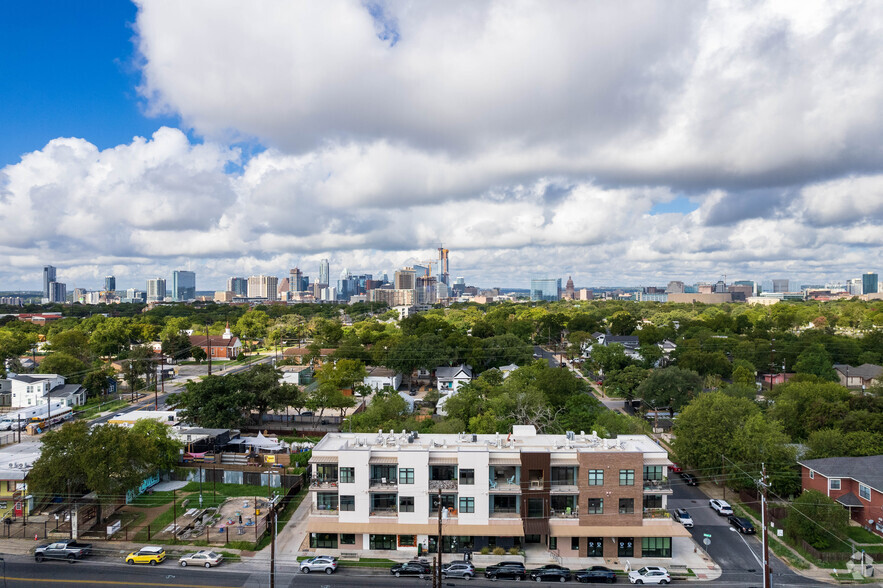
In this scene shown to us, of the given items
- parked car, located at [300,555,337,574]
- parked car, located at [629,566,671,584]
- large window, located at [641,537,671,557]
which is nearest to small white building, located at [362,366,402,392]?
parked car, located at [300,555,337,574]

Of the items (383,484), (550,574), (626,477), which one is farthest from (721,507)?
(383,484)

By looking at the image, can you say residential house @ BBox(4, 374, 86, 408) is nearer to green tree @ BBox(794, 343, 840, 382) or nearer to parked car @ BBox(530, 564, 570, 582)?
parked car @ BBox(530, 564, 570, 582)

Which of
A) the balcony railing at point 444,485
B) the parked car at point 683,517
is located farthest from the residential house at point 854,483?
the balcony railing at point 444,485

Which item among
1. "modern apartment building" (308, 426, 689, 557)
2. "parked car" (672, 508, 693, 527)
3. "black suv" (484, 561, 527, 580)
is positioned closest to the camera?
"black suv" (484, 561, 527, 580)

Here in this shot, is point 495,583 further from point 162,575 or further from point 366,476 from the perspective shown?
point 162,575

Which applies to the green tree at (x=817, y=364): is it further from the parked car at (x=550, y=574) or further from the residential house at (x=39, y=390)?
the residential house at (x=39, y=390)

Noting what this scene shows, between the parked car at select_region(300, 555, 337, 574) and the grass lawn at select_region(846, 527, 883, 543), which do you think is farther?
the grass lawn at select_region(846, 527, 883, 543)

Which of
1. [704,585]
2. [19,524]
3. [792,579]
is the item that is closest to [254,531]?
[19,524]
